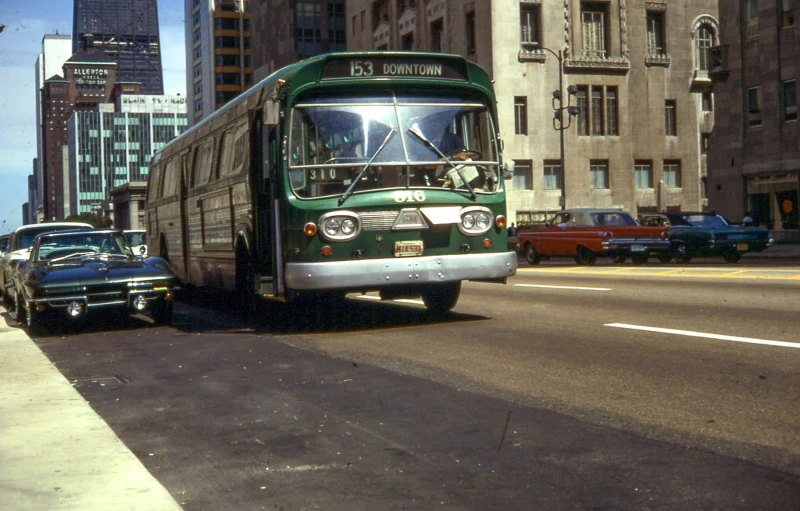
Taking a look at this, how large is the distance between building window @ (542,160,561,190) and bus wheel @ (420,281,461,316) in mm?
47331

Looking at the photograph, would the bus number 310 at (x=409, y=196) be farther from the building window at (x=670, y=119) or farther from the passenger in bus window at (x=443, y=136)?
the building window at (x=670, y=119)

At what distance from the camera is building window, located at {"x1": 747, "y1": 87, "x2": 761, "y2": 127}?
145 feet

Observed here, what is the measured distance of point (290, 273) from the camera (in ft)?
38.3

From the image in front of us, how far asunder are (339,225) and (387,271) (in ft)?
2.47

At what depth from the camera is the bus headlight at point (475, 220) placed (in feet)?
39.8

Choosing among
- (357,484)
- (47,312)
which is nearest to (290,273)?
(47,312)

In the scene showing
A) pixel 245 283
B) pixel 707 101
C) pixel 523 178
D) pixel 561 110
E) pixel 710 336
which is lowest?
pixel 710 336

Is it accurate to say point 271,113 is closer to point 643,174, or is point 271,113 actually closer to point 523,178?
point 523,178

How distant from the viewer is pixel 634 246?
28.6m

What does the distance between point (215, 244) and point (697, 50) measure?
176 ft

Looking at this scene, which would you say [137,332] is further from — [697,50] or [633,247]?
[697,50]

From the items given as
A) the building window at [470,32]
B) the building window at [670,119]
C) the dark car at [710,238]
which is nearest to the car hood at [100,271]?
the dark car at [710,238]

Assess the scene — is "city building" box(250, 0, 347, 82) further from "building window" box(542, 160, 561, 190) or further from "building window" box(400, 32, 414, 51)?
"building window" box(542, 160, 561, 190)

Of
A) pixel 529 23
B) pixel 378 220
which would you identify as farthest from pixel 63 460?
pixel 529 23
